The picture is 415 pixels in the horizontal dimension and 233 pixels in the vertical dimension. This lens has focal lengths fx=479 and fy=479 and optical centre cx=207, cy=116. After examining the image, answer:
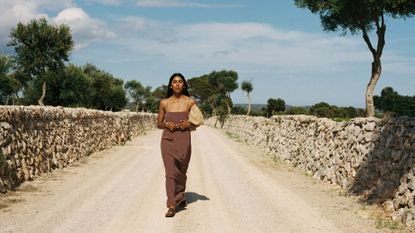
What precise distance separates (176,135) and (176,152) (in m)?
0.29

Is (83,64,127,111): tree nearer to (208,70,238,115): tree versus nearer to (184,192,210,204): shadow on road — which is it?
(208,70,238,115): tree

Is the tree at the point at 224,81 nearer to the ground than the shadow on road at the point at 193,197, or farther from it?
farther from it

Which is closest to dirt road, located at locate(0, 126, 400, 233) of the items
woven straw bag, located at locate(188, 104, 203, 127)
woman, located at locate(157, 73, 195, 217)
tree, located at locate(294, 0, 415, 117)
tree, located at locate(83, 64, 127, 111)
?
woman, located at locate(157, 73, 195, 217)

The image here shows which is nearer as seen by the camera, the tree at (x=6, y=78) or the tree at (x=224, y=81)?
the tree at (x=6, y=78)

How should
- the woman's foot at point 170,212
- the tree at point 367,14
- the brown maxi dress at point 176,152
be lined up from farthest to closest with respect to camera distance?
the tree at point 367,14 < the brown maxi dress at point 176,152 < the woman's foot at point 170,212

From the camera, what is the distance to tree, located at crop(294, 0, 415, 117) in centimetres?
2156

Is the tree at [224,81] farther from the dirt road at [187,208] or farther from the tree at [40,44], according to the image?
the dirt road at [187,208]

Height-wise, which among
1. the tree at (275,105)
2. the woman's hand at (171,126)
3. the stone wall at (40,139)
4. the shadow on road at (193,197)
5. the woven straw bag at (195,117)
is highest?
the tree at (275,105)

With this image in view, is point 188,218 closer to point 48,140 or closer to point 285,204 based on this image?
point 285,204

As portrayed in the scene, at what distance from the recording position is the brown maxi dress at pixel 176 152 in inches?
323

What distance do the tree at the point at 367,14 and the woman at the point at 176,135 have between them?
1533 centimetres

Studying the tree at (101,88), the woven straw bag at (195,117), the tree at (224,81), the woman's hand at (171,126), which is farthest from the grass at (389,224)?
the tree at (224,81)

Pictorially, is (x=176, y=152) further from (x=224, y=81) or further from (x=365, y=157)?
(x=224, y=81)

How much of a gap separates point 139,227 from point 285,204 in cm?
325
